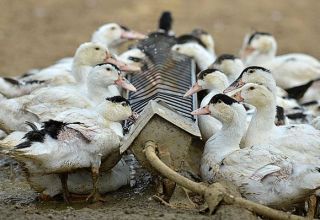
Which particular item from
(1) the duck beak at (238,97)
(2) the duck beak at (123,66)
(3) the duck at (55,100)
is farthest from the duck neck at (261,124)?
(2) the duck beak at (123,66)

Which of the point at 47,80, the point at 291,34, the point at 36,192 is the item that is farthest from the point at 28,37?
the point at 36,192

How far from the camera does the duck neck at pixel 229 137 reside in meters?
7.85

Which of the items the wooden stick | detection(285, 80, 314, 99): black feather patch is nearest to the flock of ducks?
the wooden stick

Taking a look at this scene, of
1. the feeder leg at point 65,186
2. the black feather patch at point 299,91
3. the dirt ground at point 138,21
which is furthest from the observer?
the dirt ground at point 138,21

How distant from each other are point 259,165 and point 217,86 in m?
2.01

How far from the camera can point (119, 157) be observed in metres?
7.85

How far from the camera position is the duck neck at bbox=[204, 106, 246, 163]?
7.85 meters

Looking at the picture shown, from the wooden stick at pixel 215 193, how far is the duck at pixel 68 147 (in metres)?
0.48

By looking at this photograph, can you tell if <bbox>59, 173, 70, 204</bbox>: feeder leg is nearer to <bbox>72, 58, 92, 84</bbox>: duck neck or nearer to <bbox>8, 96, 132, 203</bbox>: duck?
<bbox>8, 96, 132, 203</bbox>: duck

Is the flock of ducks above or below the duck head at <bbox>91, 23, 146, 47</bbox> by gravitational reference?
below

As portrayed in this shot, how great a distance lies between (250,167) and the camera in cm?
735

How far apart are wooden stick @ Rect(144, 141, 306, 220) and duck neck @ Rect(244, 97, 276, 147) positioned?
4.27ft

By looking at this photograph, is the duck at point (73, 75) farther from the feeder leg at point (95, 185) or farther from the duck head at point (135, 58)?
the feeder leg at point (95, 185)

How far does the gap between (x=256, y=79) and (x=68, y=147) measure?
238 centimetres
